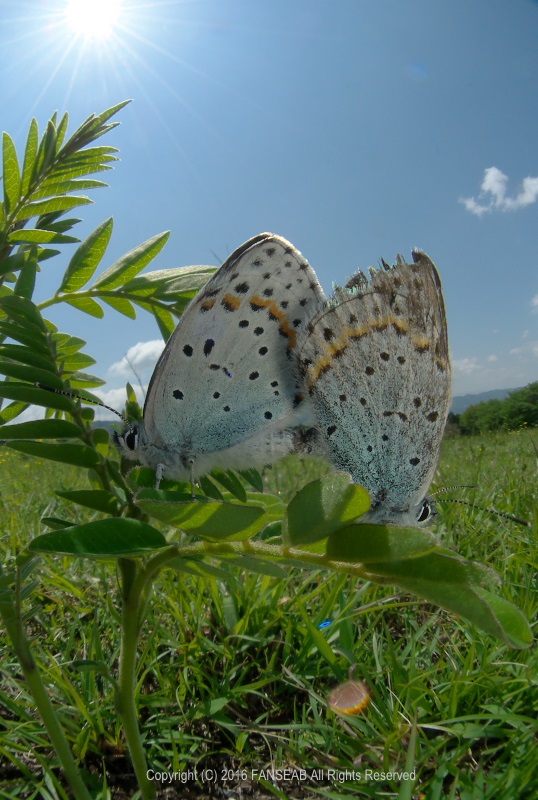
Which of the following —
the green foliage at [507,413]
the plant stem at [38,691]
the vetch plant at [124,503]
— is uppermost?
the vetch plant at [124,503]

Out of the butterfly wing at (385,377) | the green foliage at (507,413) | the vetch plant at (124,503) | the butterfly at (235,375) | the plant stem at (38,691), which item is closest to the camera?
the vetch plant at (124,503)

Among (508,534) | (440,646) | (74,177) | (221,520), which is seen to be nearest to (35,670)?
(221,520)

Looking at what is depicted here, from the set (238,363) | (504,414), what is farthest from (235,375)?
(504,414)

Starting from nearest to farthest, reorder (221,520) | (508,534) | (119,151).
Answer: (221,520), (119,151), (508,534)

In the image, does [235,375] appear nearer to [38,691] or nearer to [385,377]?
[385,377]

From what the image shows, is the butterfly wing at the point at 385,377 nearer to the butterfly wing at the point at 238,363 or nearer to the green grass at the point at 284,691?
the butterfly wing at the point at 238,363

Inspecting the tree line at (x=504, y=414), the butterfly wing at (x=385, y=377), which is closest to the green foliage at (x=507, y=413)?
the tree line at (x=504, y=414)

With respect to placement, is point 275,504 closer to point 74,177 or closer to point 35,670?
point 35,670
